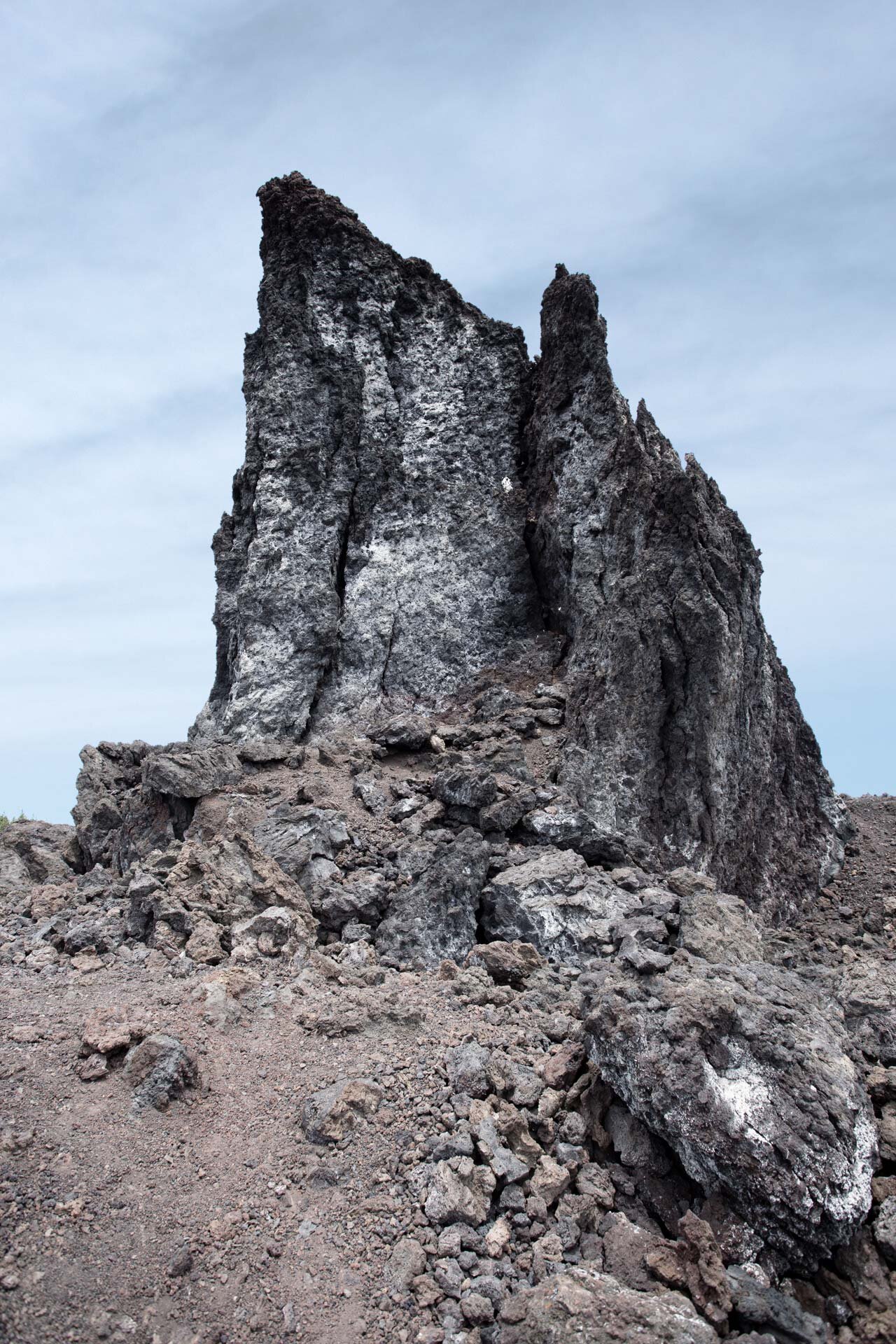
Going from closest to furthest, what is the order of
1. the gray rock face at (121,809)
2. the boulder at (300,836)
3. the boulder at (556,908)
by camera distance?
the boulder at (556,908) < the boulder at (300,836) < the gray rock face at (121,809)

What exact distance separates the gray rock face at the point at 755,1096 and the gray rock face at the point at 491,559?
19.0 feet

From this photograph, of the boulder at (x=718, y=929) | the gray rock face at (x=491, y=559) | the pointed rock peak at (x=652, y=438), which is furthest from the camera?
the pointed rock peak at (x=652, y=438)

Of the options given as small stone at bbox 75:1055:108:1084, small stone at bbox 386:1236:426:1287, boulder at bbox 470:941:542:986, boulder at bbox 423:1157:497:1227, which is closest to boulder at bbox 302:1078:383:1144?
boulder at bbox 423:1157:497:1227

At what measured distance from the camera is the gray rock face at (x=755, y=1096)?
5367 mm

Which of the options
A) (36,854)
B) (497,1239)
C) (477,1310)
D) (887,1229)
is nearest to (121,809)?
(36,854)

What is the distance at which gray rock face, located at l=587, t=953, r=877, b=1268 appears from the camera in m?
5.37

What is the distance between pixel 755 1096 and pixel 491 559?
40.4 feet

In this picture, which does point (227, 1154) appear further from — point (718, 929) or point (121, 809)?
point (121, 809)

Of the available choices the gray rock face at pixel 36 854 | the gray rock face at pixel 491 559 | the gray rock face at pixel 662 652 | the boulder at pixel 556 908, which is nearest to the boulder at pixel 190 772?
the gray rock face at pixel 36 854

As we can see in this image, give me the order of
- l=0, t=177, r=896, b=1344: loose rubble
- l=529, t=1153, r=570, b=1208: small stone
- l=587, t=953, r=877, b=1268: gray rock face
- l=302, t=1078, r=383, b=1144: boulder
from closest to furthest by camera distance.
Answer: l=0, t=177, r=896, b=1344: loose rubble → l=587, t=953, r=877, b=1268: gray rock face → l=529, t=1153, r=570, b=1208: small stone → l=302, t=1078, r=383, b=1144: boulder

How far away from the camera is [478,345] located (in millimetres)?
18672

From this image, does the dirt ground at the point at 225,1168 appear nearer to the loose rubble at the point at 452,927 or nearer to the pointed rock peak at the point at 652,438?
the loose rubble at the point at 452,927

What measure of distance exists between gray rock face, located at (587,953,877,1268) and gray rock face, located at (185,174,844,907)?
5.78 meters

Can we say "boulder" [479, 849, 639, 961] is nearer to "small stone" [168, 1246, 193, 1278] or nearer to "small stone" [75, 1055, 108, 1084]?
"small stone" [75, 1055, 108, 1084]
